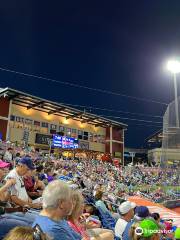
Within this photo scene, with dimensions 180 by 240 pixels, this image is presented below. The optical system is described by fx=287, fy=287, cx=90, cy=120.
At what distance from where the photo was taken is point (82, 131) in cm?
4006

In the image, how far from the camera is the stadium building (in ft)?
101

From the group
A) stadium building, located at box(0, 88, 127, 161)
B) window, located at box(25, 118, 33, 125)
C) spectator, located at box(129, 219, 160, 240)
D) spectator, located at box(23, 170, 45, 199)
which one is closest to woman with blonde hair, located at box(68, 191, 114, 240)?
spectator, located at box(129, 219, 160, 240)

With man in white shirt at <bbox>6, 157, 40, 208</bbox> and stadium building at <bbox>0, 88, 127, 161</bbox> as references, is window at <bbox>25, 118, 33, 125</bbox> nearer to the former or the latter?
stadium building at <bbox>0, 88, 127, 161</bbox>

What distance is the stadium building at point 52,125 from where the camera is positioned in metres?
30.9

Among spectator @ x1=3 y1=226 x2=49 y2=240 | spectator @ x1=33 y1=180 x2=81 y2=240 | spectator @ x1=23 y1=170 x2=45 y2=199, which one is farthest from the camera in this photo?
spectator @ x1=23 y1=170 x2=45 y2=199

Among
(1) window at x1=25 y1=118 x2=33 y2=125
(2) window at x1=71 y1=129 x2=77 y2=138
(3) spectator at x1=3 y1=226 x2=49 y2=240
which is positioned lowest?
(3) spectator at x1=3 y1=226 x2=49 y2=240

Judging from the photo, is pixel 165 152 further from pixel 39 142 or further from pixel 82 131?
pixel 82 131

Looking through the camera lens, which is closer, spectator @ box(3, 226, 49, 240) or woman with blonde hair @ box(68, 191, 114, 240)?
spectator @ box(3, 226, 49, 240)

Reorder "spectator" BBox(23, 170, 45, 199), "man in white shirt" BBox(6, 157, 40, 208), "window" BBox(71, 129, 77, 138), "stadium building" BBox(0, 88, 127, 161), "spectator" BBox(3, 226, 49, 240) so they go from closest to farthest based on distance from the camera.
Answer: "spectator" BBox(3, 226, 49, 240), "man in white shirt" BBox(6, 157, 40, 208), "spectator" BBox(23, 170, 45, 199), "stadium building" BBox(0, 88, 127, 161), "window" BBox(71, 129, 77, 138)

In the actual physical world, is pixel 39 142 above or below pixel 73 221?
above

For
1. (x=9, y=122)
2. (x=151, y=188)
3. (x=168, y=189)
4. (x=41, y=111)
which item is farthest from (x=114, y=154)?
(x=168, y=189)

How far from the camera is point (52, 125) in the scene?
3609 centimetres

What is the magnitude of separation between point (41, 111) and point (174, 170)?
1002 inches

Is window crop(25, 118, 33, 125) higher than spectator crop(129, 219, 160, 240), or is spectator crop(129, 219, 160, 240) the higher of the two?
window crop(25, 118, 33, 125)
